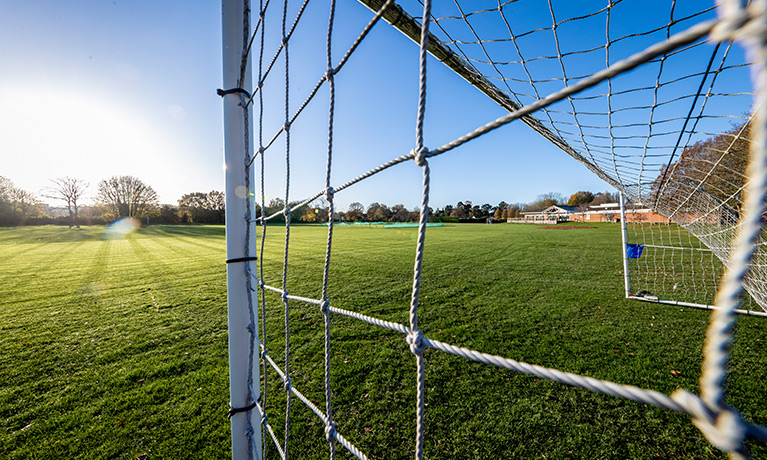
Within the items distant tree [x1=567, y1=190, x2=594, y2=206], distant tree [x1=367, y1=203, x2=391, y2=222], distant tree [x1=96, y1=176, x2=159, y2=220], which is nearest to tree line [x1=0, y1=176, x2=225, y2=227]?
distant tree [x1=96, y1=176, x2=159, y2=220]

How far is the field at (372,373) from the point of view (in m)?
1.75

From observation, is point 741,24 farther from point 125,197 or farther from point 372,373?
point 125,197

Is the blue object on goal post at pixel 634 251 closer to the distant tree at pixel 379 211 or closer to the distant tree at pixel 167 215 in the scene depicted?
the distant tree at pixel 379 211

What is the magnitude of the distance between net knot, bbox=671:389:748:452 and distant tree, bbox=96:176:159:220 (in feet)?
137

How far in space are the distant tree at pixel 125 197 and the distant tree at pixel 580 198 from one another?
2445 inches

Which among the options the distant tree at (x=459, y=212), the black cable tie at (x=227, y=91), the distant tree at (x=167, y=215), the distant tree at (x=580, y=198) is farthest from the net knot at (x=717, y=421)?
the distant tree at (x=580, y=198)

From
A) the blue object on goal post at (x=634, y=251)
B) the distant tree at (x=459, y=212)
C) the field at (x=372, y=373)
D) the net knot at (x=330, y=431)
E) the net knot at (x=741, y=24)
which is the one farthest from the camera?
the distant tree at (x=459, y=212)

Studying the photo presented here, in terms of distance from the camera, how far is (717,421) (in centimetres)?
37

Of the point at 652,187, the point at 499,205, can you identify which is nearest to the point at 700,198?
the point at 652,187

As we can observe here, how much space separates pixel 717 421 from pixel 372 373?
2303 millimetres

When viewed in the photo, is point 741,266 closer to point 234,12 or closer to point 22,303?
point 234,12

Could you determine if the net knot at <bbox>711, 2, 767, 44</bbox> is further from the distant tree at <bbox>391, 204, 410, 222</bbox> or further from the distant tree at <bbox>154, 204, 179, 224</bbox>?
the distant tree at <bbox>154, 204, 179, 224</bbox>

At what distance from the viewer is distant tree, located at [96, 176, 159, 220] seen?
3125 centimetres

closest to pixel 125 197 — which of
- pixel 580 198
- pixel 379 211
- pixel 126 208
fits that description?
pixel 126 208
